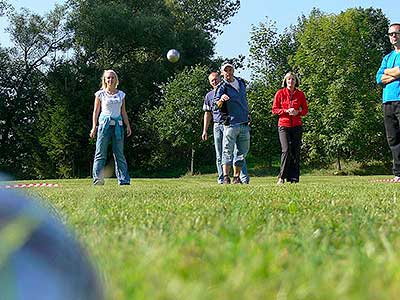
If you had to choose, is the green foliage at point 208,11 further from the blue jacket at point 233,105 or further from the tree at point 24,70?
the blue jacket at point 233,105

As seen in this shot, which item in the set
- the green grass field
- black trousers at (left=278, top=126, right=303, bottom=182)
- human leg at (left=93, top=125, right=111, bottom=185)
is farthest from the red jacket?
the green grass field

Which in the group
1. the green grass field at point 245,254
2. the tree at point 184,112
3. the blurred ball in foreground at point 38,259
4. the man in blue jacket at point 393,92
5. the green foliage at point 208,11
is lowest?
the green grass field at point 245,254

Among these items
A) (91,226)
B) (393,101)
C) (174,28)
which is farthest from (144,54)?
(91,226)

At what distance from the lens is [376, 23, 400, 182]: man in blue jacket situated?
923cm

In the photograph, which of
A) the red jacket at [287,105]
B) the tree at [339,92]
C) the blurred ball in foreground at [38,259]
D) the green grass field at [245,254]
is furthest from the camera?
the tree at [339,92]

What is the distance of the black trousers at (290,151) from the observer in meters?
11.1

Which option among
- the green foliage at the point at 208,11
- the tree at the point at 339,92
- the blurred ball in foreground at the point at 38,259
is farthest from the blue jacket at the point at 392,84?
the green foliage at the point at 208,11

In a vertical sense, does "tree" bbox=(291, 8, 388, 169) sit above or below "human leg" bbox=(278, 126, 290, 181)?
above

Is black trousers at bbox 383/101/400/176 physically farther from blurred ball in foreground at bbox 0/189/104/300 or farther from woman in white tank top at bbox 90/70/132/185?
blurred ball in foreground at bbox 0/189/104/300

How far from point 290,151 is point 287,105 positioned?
0.81 metres

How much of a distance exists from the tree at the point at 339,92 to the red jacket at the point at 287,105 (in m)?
21.1

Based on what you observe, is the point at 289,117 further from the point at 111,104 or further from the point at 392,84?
the point at 111,104

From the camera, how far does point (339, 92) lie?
32781 mm

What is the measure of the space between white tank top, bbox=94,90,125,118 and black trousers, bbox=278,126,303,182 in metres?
2.86
